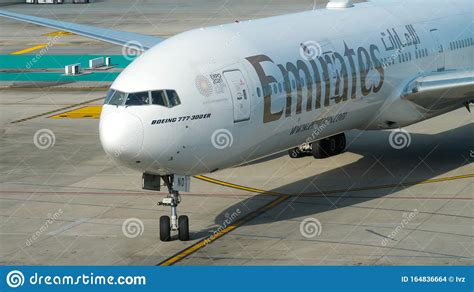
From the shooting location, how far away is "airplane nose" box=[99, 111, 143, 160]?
26328 millimetres

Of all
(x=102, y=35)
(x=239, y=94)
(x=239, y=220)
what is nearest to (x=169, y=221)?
(x=239, y=220)

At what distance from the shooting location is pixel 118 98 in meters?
27.2

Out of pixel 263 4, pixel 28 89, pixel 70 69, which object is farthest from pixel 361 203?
pixel 263 4

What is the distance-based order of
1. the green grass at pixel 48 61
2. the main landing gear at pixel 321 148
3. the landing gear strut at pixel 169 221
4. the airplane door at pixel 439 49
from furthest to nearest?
1. the green grass at pixel 48 61
2. the airplane door at pixel 439 49
3. the main landing gear at pixel 321 148
4. the landing gear strut at pixel 169 221

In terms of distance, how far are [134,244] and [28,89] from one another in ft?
109

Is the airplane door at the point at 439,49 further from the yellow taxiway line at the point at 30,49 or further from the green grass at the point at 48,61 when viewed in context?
the yellow taxiway line at the point at 30,49

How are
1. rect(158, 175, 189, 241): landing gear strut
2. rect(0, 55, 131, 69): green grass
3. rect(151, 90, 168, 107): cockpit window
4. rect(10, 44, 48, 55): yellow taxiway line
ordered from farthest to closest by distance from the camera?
rect(10, 44, 48, 55): yellow taxiway line, rect(0, 55, 131, 69): green grass, rect(158, 175, 189, 241): landing gear strut, rect(151, 90, 168, 107): cockpit window

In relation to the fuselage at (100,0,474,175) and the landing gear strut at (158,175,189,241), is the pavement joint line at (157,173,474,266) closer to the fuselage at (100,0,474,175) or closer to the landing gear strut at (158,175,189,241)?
the landing gear strut at (158,175,189,241)

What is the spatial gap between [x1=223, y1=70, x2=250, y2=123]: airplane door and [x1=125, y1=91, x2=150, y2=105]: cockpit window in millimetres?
2534

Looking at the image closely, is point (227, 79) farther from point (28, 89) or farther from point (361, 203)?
point (28, 89)

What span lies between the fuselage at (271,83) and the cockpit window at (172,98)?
0.23ft

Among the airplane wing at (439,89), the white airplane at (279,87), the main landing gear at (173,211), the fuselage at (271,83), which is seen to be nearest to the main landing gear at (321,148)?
the white airplane at (279,87)

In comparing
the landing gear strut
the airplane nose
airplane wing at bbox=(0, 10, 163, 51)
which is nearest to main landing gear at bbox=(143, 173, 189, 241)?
the landing gear strut

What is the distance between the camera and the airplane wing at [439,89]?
35.7 metres
